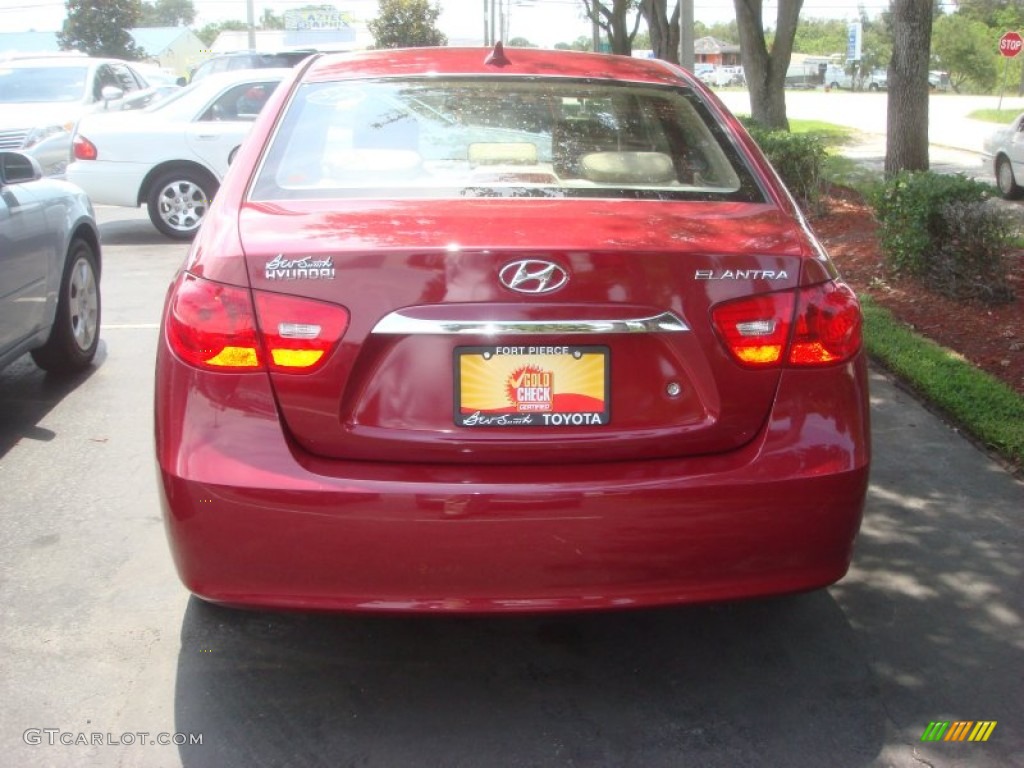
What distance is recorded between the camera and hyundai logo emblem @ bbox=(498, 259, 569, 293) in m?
2.82

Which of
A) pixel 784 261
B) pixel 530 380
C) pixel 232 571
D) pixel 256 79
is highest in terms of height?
pixel 256 79

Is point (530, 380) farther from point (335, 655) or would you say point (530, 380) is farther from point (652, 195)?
point (335, 655)

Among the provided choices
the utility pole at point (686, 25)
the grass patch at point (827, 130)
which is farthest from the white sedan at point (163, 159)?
the grass patch at point (827, 130)

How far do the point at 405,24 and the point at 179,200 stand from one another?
43549 mm

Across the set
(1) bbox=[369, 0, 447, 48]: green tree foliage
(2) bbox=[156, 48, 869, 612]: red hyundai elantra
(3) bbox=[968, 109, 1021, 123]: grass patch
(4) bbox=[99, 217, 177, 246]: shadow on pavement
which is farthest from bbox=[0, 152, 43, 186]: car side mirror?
(1) bbox=[369, 0, 447, 48]: green tree foliage

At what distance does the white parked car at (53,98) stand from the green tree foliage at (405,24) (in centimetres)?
3634

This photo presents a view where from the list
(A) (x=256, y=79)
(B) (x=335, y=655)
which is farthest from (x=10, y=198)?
(A) (x=256, y=79)

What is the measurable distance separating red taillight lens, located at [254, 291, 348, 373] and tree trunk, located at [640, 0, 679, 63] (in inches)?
952

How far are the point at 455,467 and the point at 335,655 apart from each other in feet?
3.07

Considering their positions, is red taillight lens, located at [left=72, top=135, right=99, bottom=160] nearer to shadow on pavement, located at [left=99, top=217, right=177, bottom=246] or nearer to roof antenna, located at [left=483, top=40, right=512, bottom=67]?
shadow on pavement, located at [left=99, top=217, right=177, bottom=246]

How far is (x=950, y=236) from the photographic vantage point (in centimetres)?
793

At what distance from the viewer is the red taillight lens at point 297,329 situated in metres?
2.82

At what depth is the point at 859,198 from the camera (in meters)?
13.5
